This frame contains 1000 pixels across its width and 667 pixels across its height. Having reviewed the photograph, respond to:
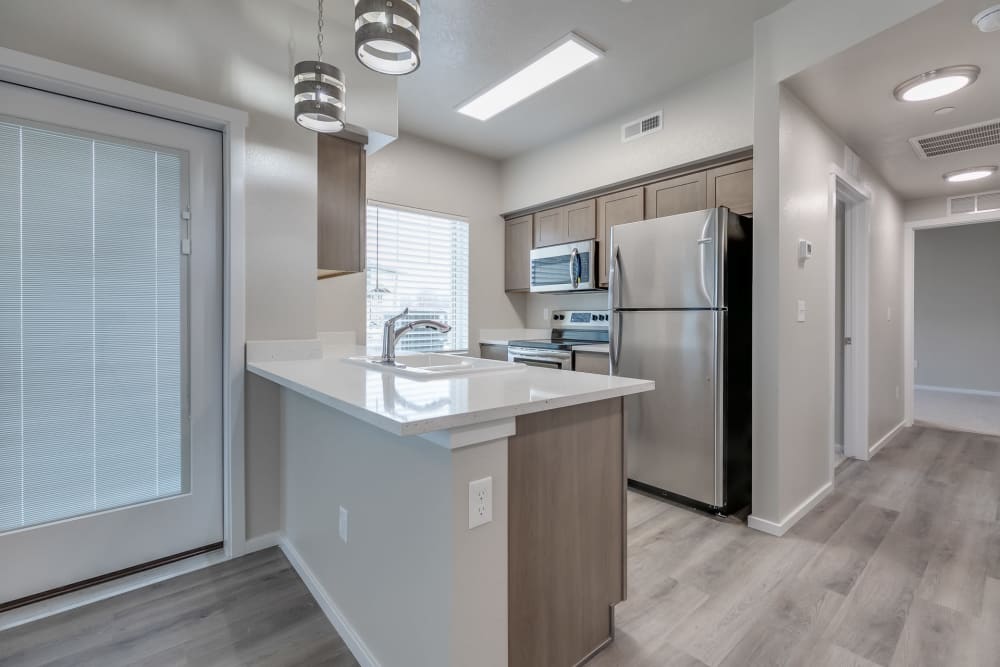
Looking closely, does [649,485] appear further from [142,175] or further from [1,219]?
[1,219]

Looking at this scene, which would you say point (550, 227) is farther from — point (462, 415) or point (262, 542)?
point (462, 415)

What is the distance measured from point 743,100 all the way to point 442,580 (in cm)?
329

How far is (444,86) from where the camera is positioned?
3.24 meters

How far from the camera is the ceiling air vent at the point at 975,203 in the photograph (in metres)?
4.03

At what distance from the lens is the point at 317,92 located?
169 cm

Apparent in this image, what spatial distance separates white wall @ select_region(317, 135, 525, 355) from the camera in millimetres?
3617

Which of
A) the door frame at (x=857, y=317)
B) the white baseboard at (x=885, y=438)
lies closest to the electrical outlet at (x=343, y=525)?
the door frame at (x=857, y=317)

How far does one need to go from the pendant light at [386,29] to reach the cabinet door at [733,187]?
8.11 ft

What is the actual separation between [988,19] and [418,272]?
365 centimetres

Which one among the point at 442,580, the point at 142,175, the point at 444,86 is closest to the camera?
the point at 442,580

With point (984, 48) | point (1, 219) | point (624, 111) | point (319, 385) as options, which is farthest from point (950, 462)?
point (1, 219)

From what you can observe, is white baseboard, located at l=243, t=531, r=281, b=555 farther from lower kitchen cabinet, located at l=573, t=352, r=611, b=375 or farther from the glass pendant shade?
lower kitchen cabinet, located at l=573, t=352, r=611, b=375

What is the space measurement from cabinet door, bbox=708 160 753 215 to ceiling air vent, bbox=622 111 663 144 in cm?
60

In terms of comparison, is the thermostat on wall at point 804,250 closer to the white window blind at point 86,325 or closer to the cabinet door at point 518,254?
the cabinet door at point 518,254
